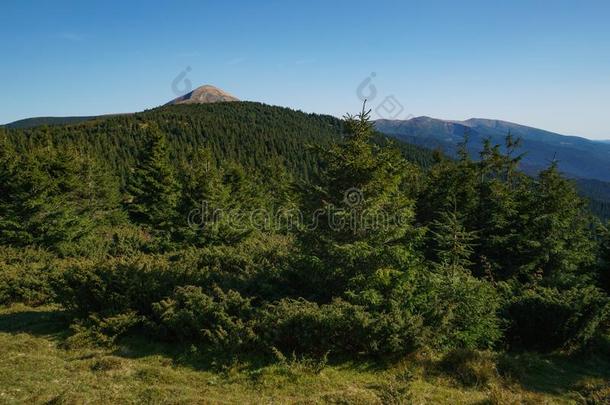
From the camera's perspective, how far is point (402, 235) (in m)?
13.1

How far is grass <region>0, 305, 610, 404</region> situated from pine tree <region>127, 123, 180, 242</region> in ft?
74.5

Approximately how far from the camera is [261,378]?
9.91 m

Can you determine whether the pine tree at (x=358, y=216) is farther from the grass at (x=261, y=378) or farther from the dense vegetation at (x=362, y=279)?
the grass at (x=261, y=378)

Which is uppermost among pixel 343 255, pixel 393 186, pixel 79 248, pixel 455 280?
pixel 393 186

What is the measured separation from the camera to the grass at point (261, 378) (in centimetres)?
880

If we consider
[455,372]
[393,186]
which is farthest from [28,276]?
[455,372]

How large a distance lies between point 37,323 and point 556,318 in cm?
1857

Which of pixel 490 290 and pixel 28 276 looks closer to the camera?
pixel 490 290

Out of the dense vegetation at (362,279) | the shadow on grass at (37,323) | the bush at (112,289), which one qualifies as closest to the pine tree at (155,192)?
the dense vegetation at (362,279)

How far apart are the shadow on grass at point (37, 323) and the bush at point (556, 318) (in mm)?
15985

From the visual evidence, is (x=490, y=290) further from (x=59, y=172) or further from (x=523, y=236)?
(x=59, y=172)

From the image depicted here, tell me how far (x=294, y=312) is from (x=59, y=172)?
115ft

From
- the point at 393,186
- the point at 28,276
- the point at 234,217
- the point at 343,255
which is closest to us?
the point at 343,255

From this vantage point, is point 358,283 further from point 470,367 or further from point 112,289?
point 112,289
